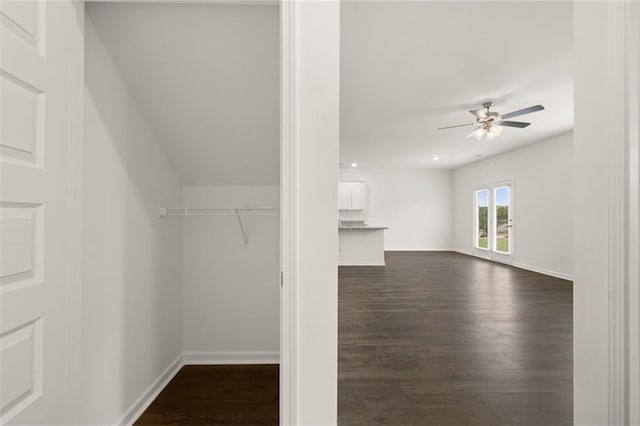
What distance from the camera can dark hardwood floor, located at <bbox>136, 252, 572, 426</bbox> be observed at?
5.72 feet

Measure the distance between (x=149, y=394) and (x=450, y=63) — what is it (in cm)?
375

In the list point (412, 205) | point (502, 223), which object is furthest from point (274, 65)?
point (412, 205)

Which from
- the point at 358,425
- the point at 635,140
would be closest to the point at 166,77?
the point at 635,140

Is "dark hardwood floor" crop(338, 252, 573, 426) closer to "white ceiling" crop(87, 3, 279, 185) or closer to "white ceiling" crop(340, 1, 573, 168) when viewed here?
"white ceiling" crop(87, 3, 279, 185)

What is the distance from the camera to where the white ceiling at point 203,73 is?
58.6 inches

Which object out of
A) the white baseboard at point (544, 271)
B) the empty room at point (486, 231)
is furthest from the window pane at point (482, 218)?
the white baseboard at point (544, 271)

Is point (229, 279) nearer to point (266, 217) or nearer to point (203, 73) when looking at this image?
point (266, 217)

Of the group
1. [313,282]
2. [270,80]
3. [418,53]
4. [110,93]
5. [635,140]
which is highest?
[418,53]

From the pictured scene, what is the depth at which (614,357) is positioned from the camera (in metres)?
0.90

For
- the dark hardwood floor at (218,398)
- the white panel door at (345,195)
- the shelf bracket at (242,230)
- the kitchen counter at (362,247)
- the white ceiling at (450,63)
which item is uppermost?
the white ceiling at (450,63)

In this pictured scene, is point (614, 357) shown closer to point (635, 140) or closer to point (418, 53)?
point (635, 140)

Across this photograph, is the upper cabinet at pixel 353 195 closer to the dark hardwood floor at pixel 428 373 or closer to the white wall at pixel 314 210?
the dark hardwood floor at pixel 428 373

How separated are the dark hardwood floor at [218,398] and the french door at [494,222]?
674 centimetres

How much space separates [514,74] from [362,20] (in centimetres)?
196
